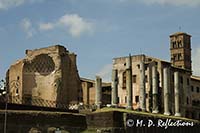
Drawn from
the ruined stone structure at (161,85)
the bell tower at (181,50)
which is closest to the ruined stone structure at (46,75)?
the ruined stone structure at (161,85)

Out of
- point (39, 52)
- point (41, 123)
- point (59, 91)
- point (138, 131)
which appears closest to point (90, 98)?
point (59, 91)

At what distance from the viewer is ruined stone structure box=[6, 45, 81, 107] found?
63.3 meters

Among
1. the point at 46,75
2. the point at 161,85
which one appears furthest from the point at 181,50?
the point at 46,75

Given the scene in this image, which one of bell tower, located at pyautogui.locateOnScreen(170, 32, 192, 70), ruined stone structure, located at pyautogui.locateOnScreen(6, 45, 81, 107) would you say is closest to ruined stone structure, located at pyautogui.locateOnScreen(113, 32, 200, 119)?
ruined stone structure, located at pyautogui.locateOnScreen(6, 45, 81, 107)

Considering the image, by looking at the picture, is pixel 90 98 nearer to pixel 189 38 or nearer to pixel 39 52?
pixel 39 52

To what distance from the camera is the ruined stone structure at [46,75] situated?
63344mm

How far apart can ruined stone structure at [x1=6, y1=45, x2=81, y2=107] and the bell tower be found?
89.5 ft

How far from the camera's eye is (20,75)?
63438 mm

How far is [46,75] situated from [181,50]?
31743 millimetres

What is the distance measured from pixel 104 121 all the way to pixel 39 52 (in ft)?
98.7

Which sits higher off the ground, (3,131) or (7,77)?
(7,77)

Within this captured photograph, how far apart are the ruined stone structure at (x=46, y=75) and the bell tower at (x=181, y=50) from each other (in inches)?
1074

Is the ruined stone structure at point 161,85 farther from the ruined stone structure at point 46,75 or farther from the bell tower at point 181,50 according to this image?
the bell tower at point 181,50

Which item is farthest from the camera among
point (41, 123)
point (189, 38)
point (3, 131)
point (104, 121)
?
point (189, 38)
